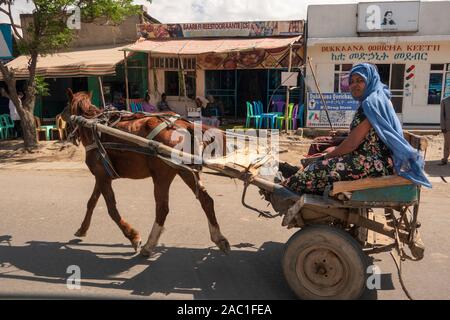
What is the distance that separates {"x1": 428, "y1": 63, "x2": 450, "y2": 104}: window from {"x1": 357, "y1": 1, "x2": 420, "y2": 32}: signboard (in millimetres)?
1642

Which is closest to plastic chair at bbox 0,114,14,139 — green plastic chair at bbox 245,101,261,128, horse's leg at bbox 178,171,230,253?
green plastic chair at bbox 245,101,261,128

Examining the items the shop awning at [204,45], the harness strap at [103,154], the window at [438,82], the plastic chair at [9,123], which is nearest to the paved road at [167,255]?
Answer: the harness strap at [103,154]

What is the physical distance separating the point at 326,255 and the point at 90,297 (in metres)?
2.02

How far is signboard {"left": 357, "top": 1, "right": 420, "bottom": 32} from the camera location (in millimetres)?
13867

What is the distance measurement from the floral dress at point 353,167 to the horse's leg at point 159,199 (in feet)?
4.61

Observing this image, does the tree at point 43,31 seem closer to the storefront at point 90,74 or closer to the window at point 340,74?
the storefront at point 90,74

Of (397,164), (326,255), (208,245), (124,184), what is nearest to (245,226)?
(208,245)

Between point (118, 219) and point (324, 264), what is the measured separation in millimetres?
2287

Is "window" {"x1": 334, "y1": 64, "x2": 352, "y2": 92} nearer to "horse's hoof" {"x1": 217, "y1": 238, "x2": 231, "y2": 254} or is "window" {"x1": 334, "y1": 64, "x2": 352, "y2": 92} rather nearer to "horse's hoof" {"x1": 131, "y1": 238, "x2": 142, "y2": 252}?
"horse's hoof" {"x1": 217, "y1": 238, "x2": 231, "y2": 254}

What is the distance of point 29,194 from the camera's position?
23.1 feet

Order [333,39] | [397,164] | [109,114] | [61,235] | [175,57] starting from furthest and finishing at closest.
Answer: [175,57]
[333,39]
[61,235]
[109,114]
[397,164]

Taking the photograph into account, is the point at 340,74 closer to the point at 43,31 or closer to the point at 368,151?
the point at 43,31
